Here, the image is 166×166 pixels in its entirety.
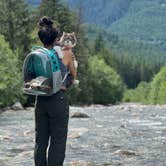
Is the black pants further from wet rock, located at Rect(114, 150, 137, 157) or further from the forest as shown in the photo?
the forest

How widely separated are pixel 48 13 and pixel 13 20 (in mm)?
6565

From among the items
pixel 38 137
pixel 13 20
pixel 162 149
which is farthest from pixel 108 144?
pixel 13 20

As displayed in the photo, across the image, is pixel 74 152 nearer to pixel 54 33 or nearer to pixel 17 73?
pixel 54 33

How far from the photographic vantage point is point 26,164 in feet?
55.5

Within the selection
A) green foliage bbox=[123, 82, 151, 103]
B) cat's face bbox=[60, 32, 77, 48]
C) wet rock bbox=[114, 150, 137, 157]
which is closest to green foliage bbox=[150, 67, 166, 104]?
green foliage bbox=[123, 82, 151, 103]

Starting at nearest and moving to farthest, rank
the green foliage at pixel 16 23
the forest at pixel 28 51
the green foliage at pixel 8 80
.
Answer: the green foliage at pixel 8 80, the forest at pixel 28 51, the green foliage at pixel 16 23

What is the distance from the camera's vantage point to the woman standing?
10977 millimetres

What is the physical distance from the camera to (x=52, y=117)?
11.0m

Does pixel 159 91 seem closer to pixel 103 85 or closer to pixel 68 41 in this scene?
pixel 103 85

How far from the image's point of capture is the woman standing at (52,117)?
10977mm

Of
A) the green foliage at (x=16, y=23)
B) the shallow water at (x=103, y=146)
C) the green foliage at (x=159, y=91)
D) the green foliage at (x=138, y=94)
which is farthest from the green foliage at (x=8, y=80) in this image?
the green foliage at (x=138, y=94)

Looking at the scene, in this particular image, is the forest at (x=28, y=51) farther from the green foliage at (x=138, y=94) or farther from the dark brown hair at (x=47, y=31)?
the green foliage at (x=138, y=94)

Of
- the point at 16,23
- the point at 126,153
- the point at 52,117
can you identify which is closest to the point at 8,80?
the point at 16,23

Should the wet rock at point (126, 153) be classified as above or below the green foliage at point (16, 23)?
above
